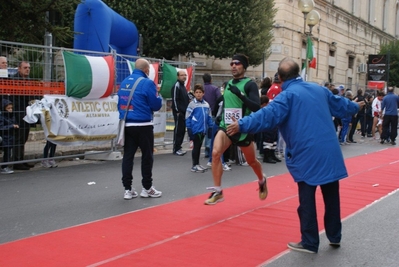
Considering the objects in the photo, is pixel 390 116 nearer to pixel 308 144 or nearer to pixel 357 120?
pixel 357 120

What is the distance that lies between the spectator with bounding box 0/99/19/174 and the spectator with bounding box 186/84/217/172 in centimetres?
333

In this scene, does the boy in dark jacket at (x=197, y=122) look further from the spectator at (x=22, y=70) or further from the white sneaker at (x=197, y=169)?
the spectator at (x=22, y=70)

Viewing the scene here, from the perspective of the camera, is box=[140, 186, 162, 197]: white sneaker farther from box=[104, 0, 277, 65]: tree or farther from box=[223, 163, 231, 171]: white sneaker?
box=[104, 0, 277, 65]: tree

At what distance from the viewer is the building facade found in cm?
3500

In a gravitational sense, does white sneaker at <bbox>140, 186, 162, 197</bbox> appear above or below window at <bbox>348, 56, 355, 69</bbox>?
below

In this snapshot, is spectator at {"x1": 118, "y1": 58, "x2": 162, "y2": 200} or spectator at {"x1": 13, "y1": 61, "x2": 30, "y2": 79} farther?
spectator at {"x1": 13, "y1": 61, "x2": 30, "y2": 79}

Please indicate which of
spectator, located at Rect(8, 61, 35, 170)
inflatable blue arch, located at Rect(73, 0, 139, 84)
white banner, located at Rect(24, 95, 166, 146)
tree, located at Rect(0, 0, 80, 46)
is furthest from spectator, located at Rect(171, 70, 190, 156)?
spectator, located at Rect(8, 61, 35, 170)

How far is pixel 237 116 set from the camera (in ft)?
26.0

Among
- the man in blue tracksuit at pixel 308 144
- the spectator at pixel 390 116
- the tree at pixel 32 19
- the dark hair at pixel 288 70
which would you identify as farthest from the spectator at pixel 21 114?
the spectator at pixel 390 116

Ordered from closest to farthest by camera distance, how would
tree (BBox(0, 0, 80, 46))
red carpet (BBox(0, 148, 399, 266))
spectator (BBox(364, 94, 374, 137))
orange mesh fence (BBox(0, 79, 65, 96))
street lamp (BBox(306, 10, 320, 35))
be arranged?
red carpet (BBox(0, 148, 399, 266)) → orange mesh fence (BBox(0, 79, 65, 96)) → tree (BBox(0, 0, 80, 46)) → street lamp (BBox(306, 10, 320, 35)) → spectator (BBox(364, 94, 374, 137))

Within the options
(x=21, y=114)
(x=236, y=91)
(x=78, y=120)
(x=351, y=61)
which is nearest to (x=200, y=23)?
(x=78, y=120)

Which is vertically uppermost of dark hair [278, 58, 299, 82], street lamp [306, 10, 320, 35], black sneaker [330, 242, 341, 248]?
street lamp [306, 10, 320, 35]

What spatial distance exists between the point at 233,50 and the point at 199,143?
698 inches

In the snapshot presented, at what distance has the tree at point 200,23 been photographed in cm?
2795
